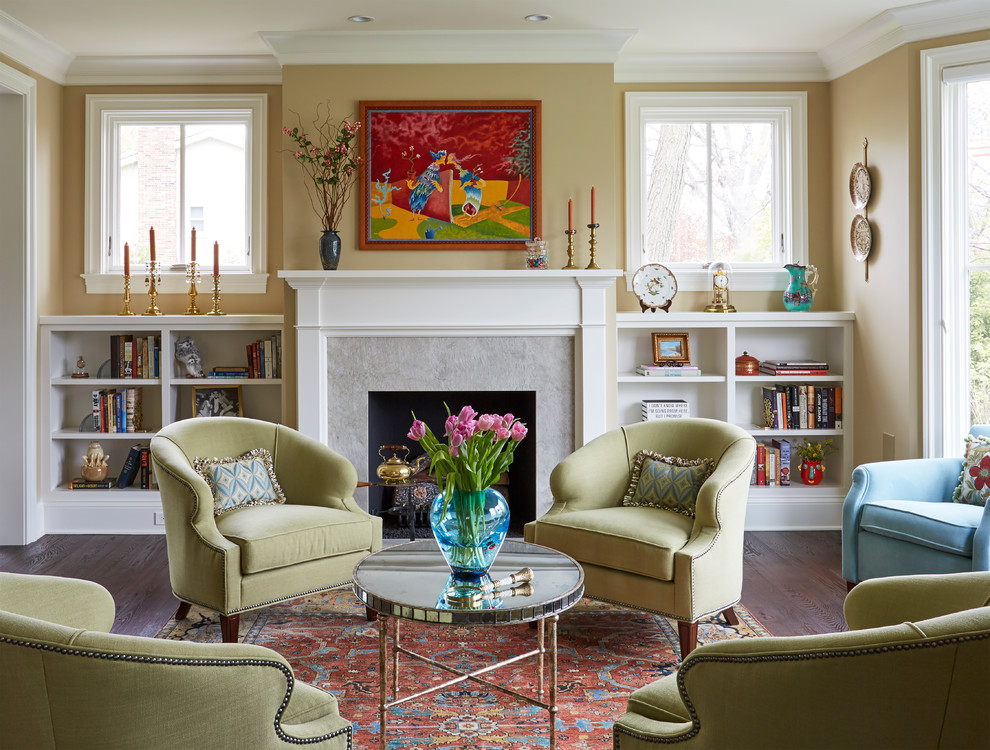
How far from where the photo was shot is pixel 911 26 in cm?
440

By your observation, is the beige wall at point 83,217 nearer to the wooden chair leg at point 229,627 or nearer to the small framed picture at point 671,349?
the small framed picture at point 671,349

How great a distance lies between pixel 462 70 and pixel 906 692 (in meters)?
4.08

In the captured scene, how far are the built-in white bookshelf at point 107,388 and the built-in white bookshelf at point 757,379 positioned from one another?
2.14 metres

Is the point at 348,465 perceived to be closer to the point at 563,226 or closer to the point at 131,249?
the point at 563,226

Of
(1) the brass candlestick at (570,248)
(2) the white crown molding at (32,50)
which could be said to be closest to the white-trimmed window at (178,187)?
(2) the white crown molding at (32,50)

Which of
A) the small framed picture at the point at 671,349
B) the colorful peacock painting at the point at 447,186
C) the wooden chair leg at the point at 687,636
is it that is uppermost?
the colorful peacock painting at the point at 447,186

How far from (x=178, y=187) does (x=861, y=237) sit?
410cm

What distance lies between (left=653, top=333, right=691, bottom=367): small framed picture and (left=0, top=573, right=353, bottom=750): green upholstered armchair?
12.6ft

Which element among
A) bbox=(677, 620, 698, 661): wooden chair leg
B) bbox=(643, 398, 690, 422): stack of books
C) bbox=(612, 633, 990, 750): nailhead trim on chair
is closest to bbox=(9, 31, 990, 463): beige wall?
bbox=(643, 398, 690, 422): stack of books

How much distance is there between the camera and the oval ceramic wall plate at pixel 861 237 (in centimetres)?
485

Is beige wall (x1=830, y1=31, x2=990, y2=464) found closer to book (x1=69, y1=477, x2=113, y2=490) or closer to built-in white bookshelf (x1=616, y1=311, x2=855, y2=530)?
built-in white bookshelf (x1=616, y1=311, x2=855, y2=530)

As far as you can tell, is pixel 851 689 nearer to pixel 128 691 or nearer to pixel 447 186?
pixel 128 691

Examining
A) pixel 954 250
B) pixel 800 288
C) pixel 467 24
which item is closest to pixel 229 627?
pixel 467 24

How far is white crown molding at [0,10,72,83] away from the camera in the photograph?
449cm
